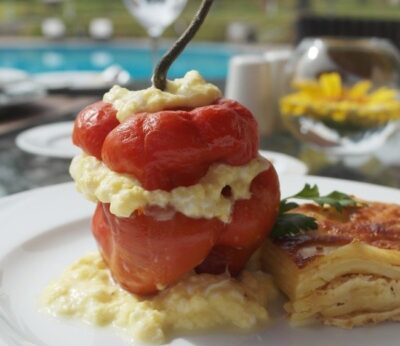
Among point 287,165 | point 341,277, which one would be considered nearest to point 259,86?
point 287,165

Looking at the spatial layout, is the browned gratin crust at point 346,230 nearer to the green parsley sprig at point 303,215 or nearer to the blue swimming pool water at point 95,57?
the green parsley sprig at point 303,215

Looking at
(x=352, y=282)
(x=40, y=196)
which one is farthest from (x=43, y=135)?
(x=352, y=282)

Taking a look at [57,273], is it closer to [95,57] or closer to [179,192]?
→ [179,192]

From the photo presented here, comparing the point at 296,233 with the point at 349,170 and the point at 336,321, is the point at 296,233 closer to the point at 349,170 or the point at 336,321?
the point at 336,321

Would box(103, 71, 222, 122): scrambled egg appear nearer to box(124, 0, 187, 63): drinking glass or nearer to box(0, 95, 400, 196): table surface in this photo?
box(0, 95, 400, 196): table surface

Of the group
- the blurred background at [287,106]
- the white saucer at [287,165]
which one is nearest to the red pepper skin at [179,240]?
the blurred background at [287,106]
